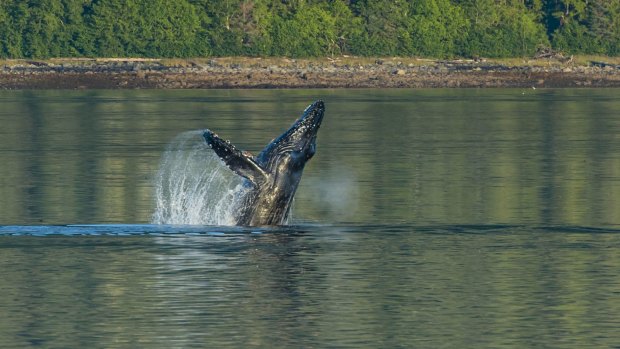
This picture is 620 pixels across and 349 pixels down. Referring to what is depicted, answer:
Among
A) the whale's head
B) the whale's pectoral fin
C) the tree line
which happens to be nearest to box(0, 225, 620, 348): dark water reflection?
the whale's pectoral fin

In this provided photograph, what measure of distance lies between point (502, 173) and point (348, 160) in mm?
6759

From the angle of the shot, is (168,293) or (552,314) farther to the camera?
(168,293)

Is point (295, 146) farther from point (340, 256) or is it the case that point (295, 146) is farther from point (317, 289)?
point (317, 289)

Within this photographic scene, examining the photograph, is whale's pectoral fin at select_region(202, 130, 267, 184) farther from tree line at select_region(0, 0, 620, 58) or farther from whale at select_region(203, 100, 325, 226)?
tree line at select_region(0, 0, 620, 58)

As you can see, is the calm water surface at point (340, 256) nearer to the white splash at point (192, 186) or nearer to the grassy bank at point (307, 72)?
the white splash at point (192, 186)

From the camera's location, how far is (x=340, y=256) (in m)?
26.8

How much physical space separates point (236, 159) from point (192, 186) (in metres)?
13.3

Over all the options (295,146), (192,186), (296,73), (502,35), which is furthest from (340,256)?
(502,35)

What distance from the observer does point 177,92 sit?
11494 centimetres

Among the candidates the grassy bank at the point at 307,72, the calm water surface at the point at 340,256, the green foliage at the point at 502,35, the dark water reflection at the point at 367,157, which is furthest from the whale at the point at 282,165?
the green foliage at the point at 502,35

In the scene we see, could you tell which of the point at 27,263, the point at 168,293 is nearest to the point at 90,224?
the point at 27,263

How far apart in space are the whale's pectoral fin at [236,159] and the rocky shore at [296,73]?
3642 inches

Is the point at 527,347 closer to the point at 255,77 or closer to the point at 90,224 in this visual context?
the point at 90,224

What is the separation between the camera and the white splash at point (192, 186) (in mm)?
30781
